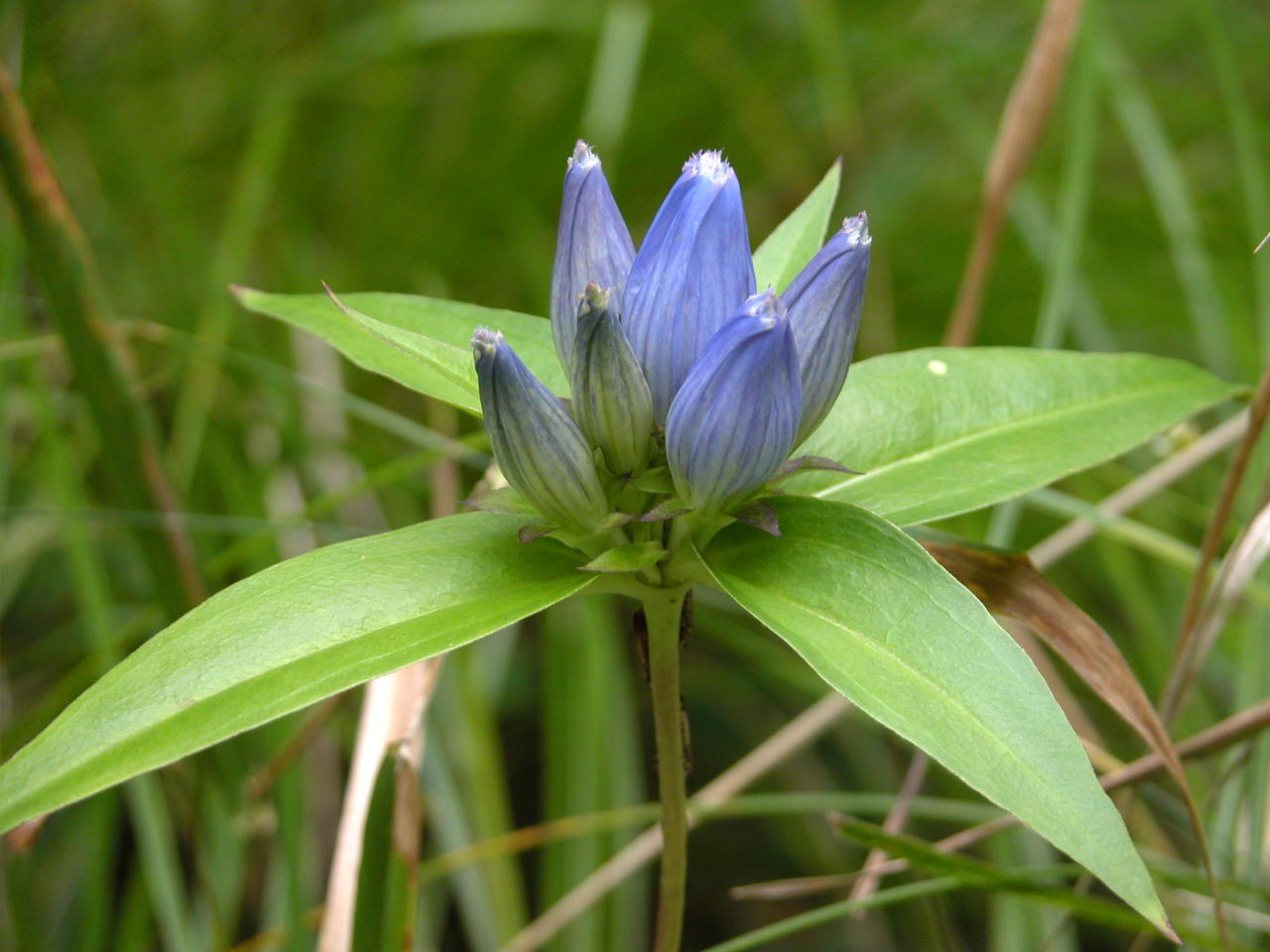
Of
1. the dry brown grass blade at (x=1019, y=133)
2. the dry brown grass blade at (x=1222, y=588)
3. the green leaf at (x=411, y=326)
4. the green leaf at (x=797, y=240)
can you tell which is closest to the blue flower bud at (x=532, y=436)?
the green leaf at (x=411, y=326)

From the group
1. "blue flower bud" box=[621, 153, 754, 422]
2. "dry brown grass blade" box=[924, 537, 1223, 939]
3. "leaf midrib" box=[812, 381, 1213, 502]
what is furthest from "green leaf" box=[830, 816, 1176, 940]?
"blue flower bud" box=[621, 153, 754, 422]

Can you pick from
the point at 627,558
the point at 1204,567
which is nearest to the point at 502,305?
the point at 1204,567

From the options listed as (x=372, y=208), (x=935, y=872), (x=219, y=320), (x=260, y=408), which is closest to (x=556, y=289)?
(x=935, y=872)

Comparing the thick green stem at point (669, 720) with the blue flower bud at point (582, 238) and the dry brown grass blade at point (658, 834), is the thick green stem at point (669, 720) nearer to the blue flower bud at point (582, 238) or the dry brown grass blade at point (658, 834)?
the blue flower bud at point (582, 238)

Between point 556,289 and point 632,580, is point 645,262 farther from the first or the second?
point 632,580

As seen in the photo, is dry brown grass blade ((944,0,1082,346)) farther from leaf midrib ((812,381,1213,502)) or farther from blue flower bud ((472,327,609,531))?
blue flower bud ((472,327,609,531))

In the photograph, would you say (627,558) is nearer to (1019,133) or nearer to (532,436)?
(532,436)
